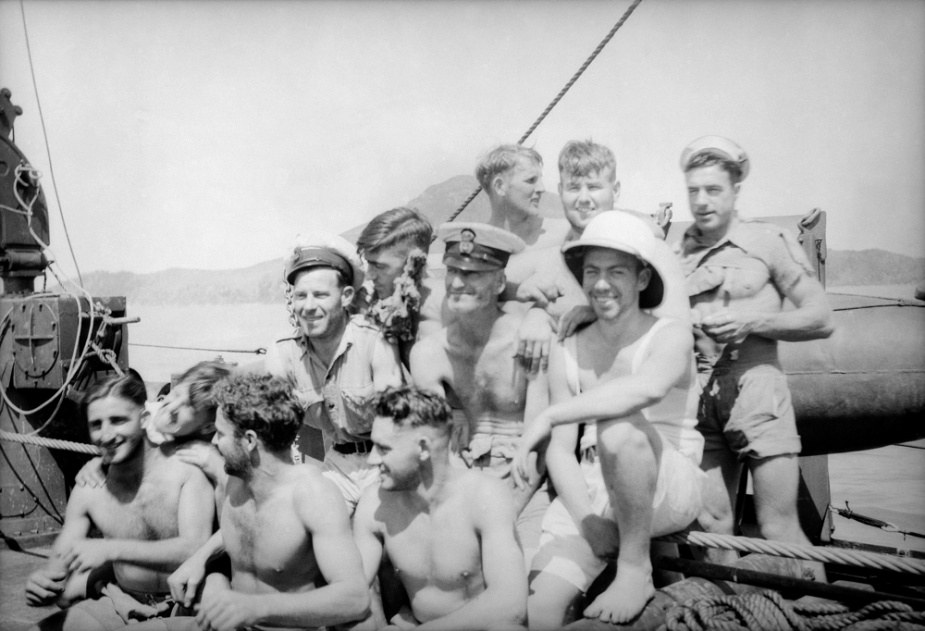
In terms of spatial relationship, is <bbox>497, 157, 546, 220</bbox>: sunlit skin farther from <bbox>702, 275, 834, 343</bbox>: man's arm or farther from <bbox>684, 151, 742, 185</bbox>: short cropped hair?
<bbox>702, 275, 834, 343</bbox>: man's arm

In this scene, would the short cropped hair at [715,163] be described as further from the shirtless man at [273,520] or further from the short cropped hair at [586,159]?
the shirtless man at [273,520]

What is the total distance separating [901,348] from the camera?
18.5 feet

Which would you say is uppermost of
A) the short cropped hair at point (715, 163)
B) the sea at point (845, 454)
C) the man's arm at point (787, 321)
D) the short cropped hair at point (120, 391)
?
the short cropped hair at point (715, 163)

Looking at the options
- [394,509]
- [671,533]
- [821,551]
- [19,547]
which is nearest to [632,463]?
[671,533]

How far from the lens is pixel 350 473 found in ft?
12.3

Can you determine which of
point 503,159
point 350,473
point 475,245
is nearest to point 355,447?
point 350,473

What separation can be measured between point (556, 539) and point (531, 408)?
60cm

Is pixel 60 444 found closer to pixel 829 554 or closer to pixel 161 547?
pixel 161 547

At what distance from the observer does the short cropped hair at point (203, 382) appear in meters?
3.54

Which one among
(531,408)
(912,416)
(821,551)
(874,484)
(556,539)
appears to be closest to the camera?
(821,551)

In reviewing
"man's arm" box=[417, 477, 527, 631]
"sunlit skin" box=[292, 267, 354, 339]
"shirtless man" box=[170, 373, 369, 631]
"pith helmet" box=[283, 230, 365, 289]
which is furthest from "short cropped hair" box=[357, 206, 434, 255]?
"man's arm" box=[417, 477, 527, 631]

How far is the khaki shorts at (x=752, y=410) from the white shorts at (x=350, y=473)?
63.1 inches

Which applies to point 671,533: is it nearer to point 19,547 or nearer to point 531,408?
point 531,408

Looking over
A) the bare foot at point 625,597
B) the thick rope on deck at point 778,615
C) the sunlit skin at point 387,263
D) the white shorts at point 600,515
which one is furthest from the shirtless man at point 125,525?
the thick rope on deck at point 778,615
